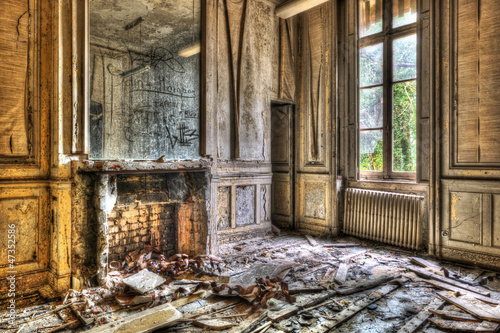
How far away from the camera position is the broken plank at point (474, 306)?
267cm

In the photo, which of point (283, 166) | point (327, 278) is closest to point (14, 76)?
point (327, 278)

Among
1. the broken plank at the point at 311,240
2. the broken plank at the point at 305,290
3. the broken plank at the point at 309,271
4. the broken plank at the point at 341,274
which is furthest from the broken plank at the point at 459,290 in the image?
the broken plank at the point at 311,240

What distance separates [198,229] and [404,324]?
278cm

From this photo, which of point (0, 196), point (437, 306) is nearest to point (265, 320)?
point (437, 306)

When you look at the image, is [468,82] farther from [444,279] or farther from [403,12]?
[444,279]

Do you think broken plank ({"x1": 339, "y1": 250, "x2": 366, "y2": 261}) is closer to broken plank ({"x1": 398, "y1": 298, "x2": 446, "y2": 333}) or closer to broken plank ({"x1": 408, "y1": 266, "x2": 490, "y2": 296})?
broken plank ({"x1": 408, "y1": 266, "x2": 490, "y2": 296})

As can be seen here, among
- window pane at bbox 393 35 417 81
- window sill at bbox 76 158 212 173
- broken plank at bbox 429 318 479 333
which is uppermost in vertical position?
window pane at bbox 393 35 417 81

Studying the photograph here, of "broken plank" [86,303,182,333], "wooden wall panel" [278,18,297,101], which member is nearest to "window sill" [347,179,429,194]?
"wooden wall panel" [278,18,297,101]

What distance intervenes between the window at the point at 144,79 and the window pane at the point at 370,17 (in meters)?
2.95

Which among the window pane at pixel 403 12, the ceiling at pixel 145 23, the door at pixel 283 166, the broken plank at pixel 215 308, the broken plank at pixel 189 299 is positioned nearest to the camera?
the broken plank at pixel 215 308

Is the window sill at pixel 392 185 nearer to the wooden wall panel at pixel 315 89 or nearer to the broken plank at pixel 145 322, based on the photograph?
the wooden wall panel at pixel 315 89

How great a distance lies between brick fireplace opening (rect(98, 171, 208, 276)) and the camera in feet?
12.6

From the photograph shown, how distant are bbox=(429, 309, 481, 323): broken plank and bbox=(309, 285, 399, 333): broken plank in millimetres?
497

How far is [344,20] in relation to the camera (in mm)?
5570
